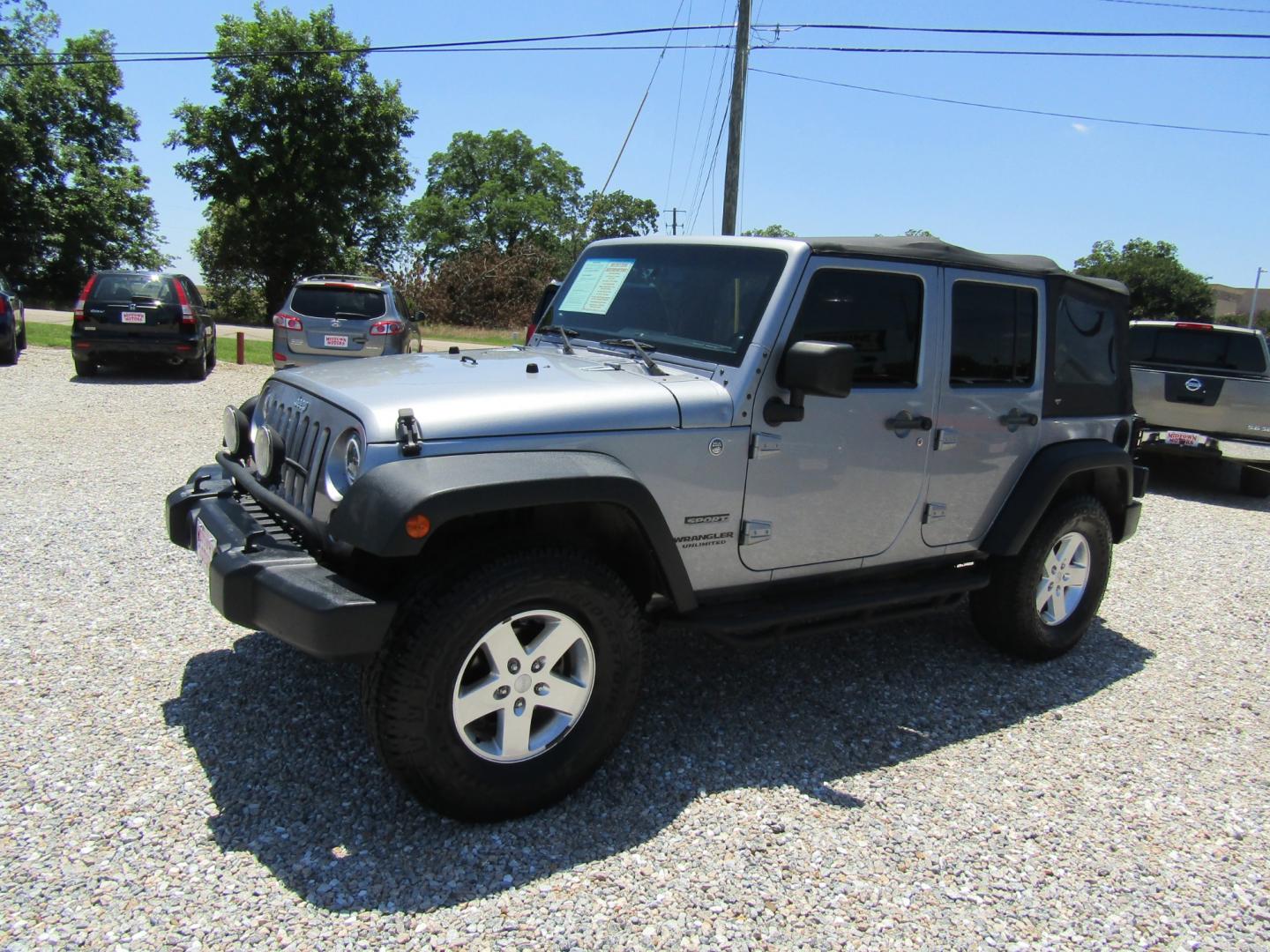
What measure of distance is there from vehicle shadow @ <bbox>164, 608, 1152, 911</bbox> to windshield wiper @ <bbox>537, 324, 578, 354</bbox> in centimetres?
151

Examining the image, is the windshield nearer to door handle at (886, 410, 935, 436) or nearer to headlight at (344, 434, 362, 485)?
door handle at (886, 410, 935, 436)

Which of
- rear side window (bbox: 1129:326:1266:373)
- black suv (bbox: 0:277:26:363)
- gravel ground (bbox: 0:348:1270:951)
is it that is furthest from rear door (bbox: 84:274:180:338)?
rear side window (bbox: 1129:326:1266:373)

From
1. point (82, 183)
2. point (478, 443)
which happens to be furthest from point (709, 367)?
point (82, 183)

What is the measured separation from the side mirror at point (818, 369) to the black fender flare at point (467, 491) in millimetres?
702

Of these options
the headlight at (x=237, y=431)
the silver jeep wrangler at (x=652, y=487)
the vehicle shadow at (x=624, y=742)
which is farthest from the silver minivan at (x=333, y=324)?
the vehicle shadow at (x=624, y=742)

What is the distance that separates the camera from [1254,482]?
1014 centimetres

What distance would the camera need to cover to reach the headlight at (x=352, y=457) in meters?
2.91

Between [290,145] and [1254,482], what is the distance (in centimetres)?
2811

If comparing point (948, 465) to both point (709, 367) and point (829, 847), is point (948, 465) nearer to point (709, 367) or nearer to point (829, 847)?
point (709, 367)

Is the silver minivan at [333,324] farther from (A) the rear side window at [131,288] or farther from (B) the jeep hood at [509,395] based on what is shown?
(B) the jeep hood at [509,395]

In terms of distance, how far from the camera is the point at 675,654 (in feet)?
14.8

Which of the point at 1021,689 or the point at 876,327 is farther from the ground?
the point at 876,327

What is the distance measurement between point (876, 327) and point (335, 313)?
9.51 metres

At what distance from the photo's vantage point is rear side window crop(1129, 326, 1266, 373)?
10.1 m
